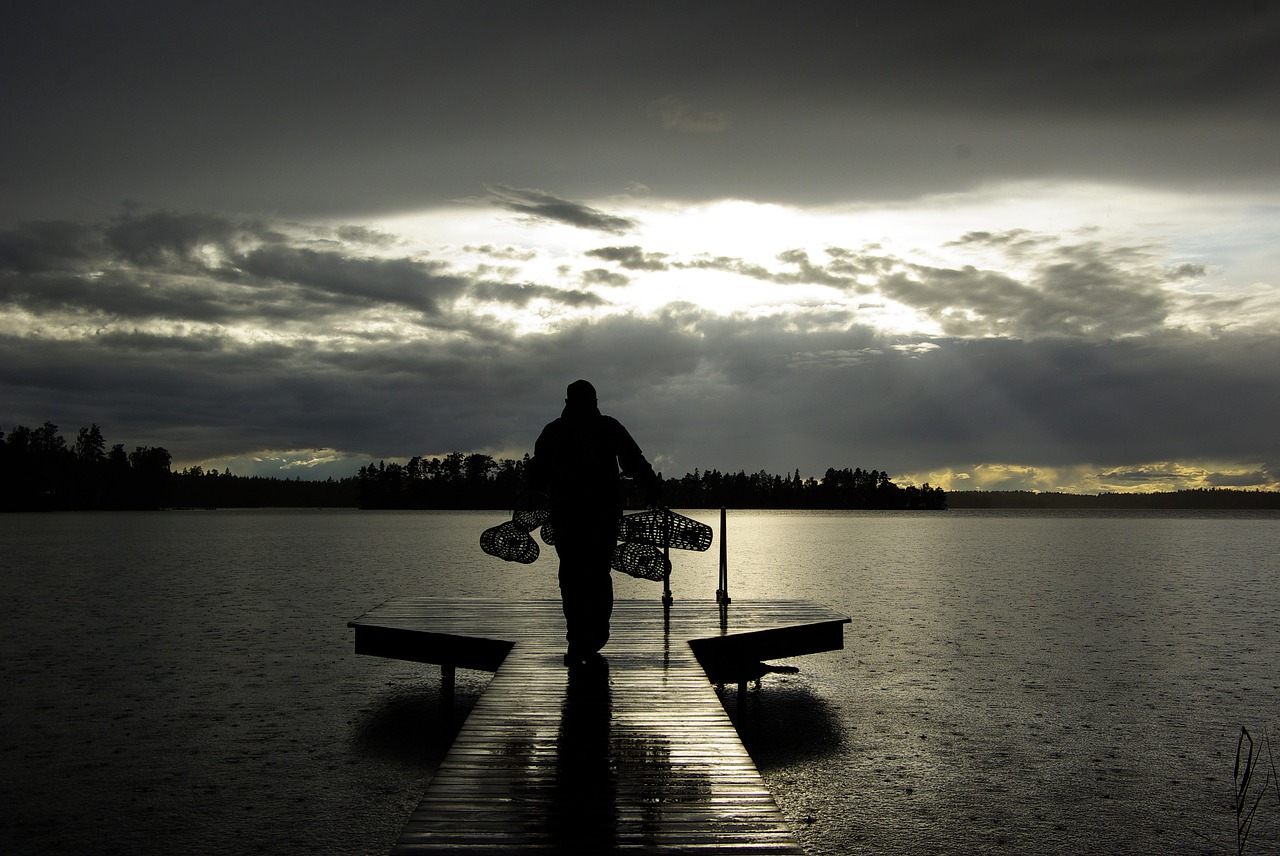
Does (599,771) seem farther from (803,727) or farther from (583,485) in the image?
(803,727)

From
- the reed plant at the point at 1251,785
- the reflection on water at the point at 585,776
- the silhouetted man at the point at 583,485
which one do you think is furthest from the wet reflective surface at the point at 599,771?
the reed plant at the point at 1251,785

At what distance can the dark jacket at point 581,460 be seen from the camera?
8211mm

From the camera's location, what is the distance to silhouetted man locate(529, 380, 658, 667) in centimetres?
822

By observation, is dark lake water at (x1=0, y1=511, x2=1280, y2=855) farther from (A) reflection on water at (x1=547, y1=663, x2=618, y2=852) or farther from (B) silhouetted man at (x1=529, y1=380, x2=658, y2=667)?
(B) silhouetted man at (x1=529, y1=380, x2=658, y2=667)

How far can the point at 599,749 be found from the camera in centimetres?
630

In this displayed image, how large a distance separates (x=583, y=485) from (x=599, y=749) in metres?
2.47

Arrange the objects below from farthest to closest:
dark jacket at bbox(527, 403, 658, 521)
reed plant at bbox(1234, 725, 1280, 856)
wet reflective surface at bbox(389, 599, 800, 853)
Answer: dark jacket at bbox(527, 403, 658, 521), reed plant at bbox(1234, 725, 1280, 856), wet reflective surface at bbox(389, 599, 800, 853)

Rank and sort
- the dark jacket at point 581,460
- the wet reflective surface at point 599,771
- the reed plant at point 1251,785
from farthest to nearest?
the dark jacket at point 581,460
the reed plant at point 1251,785
the wet reflective surface at point 599,771

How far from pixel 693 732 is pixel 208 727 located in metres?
7.39

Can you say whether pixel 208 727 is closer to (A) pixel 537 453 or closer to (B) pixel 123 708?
(B) pixel 123 708

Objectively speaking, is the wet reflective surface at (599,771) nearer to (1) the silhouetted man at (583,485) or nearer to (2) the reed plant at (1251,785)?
(1) the silhouetted man at (583,485)

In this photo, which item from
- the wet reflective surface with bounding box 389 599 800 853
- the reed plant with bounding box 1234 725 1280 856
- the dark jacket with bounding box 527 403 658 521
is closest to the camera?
the wet reflective surface with bounding box 389 599 800 853

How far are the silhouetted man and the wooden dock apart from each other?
0.86m

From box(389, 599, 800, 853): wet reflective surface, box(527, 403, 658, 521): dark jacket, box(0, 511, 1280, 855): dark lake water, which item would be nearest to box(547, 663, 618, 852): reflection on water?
box(389, 599, 800, 853): wet reflective surface
